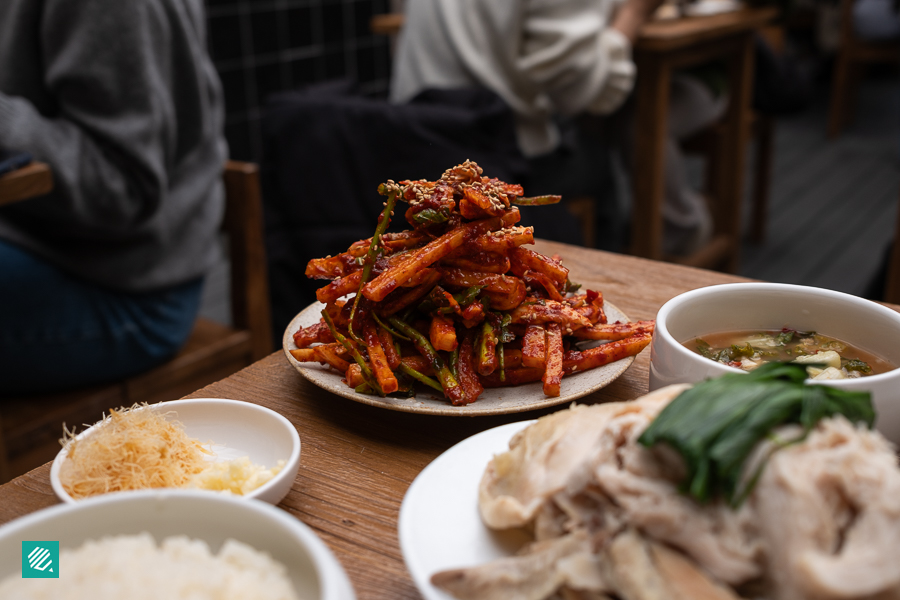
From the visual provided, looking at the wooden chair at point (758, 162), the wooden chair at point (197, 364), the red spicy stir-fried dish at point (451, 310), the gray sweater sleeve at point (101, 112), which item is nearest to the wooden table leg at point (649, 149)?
the wooden chair at point (758, 162)

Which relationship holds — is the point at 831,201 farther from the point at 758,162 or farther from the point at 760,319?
the point at 760,319

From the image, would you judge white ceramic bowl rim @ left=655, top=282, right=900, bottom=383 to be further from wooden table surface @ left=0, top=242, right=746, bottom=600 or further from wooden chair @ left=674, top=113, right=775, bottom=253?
wooden chair @ left=674, top=113, right=775, bottom=253

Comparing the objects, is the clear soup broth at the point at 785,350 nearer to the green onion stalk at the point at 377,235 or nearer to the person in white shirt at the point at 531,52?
the green onion stalk at the point at 377,235

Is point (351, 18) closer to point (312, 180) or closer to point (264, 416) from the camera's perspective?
point (312, 180)

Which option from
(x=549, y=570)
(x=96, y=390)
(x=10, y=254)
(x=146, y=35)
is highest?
(x=146, y=35)

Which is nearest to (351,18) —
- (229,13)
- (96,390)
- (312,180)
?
(229,13)

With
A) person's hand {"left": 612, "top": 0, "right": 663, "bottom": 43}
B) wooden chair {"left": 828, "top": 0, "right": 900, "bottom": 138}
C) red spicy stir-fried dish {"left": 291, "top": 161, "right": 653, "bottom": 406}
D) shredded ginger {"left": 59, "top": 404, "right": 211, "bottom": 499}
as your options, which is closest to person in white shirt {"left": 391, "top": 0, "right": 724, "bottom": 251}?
person's hand {"left": 612, "top": 0, "right": 663, "bottom": 43}

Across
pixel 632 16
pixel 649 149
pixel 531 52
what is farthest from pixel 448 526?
pixel 649 149
